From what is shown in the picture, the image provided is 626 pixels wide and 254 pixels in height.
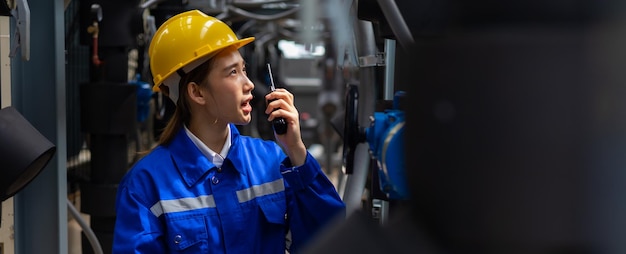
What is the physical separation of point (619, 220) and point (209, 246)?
38.7 inches

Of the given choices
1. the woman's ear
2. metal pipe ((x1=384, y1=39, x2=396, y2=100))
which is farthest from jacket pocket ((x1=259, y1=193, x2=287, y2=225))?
metal pipe ((x1=384, y1=39, x2=396, y2=100))

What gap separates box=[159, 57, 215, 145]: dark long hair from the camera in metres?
1.55

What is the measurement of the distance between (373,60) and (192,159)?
0.78m

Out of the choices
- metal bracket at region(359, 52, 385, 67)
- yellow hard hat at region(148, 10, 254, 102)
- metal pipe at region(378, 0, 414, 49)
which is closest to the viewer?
metal pipe at region(378, 0, 414, 49)

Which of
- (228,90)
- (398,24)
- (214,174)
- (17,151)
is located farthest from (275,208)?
(398,24)

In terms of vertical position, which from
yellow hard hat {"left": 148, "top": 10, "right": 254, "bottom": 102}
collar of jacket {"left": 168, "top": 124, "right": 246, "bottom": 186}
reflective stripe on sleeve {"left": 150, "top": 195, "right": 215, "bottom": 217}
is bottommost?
reflective stripe on sleeve {"left": 150, "top": 195, "right": 215, "bottom": 217}

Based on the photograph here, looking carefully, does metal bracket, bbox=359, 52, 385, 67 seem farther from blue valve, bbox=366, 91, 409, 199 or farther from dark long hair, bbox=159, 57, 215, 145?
blue valve, bbox=366, 91, 409, 199

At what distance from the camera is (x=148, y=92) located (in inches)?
142

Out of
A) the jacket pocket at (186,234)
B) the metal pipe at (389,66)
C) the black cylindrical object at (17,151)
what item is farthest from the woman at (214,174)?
the metal pipe at (389,66)

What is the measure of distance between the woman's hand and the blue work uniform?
0.03 m

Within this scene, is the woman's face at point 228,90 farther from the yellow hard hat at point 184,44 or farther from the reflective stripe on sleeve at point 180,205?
the reflective stripe on sleeve at point 180,205

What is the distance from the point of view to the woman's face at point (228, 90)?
59.5 inches

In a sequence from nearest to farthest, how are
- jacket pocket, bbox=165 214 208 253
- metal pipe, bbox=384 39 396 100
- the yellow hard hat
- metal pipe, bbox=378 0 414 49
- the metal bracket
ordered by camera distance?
metal pipe, bbox=378 0 414 49
jacket pocket, bbox=165 214 208 253
the yellow hard hat
metal pipe, bbox=384 39 396 100
the metal bracket

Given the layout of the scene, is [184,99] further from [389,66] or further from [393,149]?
[393,149]
